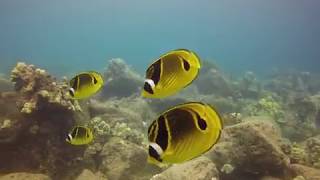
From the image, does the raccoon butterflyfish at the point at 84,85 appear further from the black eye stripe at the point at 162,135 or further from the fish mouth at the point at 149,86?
the black eye stripe at the point at 162,135

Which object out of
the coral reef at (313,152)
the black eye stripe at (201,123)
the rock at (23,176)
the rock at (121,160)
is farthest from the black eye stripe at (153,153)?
the coral reef at (313,152)

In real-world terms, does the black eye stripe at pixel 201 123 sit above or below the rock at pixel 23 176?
above

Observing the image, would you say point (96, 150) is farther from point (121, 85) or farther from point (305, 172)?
point (121, 85)

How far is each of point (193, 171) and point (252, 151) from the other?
1236 millimetres

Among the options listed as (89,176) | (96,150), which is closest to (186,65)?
(89,176)

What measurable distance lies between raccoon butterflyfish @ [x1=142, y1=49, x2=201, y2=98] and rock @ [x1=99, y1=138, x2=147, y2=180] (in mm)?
5492

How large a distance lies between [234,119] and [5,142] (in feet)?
20.9

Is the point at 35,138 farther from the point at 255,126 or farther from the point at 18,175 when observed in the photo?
the point at 255,126

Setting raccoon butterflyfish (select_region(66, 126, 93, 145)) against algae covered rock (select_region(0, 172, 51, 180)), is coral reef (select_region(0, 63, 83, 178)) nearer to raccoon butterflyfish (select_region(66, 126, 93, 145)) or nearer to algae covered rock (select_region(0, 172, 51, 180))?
algae covered rock (select_region(0, 172, 51, 180))

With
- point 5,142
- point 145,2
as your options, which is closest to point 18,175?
point 5,142

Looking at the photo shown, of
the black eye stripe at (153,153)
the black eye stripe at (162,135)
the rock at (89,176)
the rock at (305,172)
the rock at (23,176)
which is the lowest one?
the rock at (305,172)

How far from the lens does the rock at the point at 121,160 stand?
26.3ft

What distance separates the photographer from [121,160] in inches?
323

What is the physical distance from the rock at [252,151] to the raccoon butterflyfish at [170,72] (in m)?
4.71
